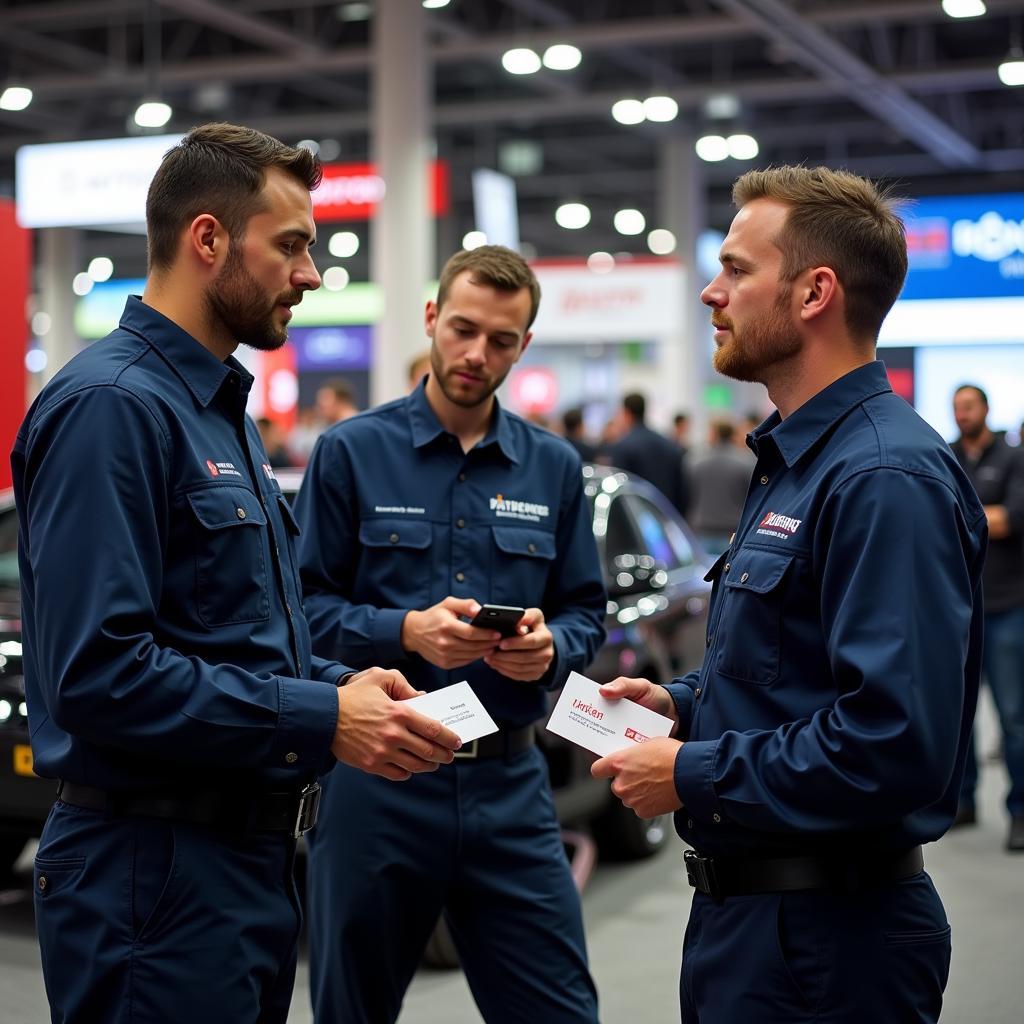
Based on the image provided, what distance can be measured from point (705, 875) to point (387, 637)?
1056 mm

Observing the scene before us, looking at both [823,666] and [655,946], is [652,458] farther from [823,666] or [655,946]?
[823,666]

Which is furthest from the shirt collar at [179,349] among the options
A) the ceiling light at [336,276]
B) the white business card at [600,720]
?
the ceiling light at [336,276]

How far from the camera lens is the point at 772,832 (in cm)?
196

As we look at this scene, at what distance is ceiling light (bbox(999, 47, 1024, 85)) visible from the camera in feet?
39.4

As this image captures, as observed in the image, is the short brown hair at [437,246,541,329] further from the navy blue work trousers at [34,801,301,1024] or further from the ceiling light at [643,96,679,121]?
the ceiling light at [643,96,679,121]

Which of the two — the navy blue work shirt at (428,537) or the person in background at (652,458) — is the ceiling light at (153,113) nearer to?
the person in background at (652,458)

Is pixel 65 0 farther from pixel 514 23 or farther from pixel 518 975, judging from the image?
pixel 518 975

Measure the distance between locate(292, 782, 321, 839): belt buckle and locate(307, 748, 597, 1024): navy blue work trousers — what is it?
67 centimetres

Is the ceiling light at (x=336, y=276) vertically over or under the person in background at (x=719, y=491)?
A: over

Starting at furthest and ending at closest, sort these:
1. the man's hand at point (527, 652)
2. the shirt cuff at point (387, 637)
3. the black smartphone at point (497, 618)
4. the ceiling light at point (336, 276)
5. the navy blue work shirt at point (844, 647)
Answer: the ceiling light at point (336, 276)
the shirt cuff at point (387, 637)
the man's hand at point (527, 652)
the black smartphone at point (497, 618)
the navy blue work shirt at point (844, 647)

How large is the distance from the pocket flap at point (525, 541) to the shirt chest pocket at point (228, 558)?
3.27 ft

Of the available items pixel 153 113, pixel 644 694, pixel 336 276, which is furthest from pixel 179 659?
pixel 336 276

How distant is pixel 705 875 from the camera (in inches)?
81.5

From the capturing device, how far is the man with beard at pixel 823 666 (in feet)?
6.03
